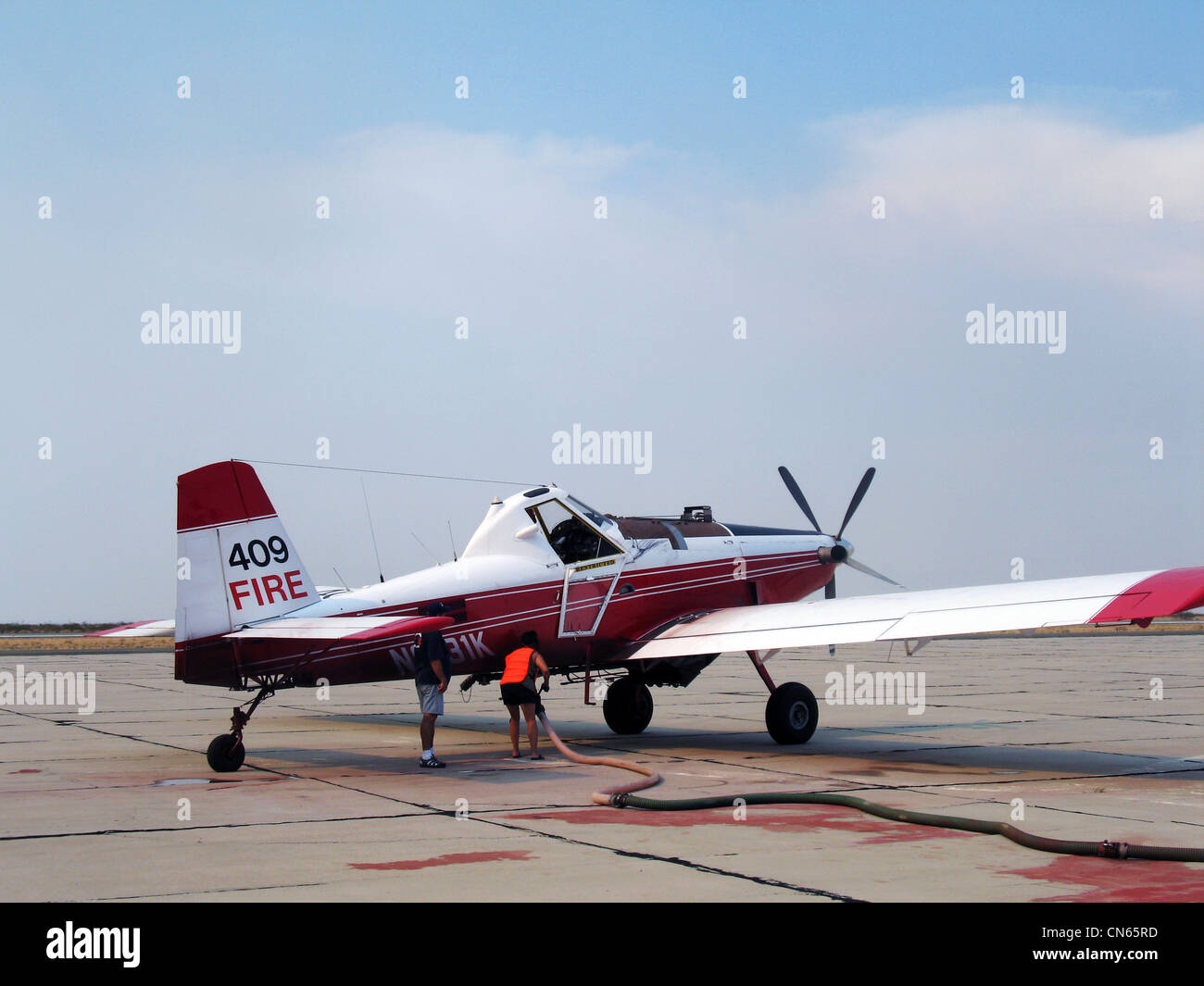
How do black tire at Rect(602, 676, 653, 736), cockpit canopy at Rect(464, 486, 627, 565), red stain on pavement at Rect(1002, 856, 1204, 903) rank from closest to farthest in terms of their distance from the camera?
red stain on pavement at Rect(1002, 856, 1204, 903)
cockpit canopy at Rect(464, 486, 627, 565)
black tire at Rect(602, 676, 653, 736)

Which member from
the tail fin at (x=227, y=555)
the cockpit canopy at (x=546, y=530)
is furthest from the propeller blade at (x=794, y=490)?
the tail fin at (x=227, y=555)

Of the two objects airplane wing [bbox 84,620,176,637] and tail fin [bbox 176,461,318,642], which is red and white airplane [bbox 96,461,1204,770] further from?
airplane wing [bbox 84,620,176,637]

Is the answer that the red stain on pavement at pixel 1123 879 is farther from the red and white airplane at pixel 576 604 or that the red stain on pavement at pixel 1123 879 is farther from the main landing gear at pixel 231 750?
the main landing gear at pixel 231 750

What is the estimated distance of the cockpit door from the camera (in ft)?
54.5

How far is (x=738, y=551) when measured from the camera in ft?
61.3

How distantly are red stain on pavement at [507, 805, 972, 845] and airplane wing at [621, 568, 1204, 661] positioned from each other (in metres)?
3.67

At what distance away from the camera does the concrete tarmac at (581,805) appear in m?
8.13

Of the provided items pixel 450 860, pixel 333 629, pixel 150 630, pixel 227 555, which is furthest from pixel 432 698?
pixel 150 630

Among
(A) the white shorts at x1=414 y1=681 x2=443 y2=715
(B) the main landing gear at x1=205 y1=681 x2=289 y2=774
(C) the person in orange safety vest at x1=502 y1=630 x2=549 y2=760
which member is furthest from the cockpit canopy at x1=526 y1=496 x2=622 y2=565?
(B) the main landing gear at x1=205 y1=681 x2=289 y2=774

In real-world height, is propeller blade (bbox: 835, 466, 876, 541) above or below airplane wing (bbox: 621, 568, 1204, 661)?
above

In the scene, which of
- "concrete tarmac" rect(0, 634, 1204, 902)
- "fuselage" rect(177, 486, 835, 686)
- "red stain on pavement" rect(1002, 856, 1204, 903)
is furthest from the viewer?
"fuselage" rect(177, 486, 835, 686)

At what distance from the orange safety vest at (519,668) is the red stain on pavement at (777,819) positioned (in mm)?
3949
